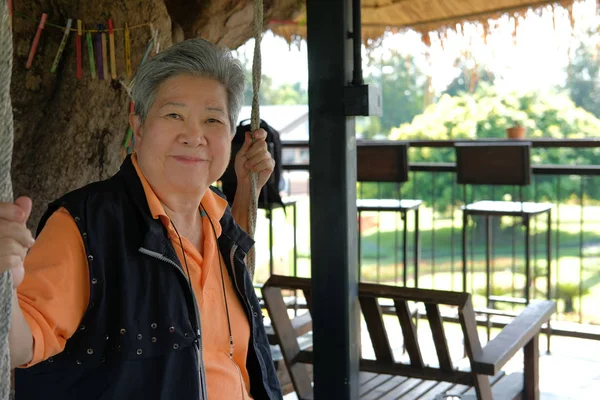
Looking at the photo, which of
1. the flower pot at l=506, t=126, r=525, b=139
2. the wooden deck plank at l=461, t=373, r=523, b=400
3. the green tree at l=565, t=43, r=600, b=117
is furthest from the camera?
the green tree at l=565, t=43, r=600, b=117

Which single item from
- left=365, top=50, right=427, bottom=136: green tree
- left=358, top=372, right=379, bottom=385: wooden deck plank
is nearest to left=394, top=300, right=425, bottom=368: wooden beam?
left=358, top=372, right=379, bottom=385: wooden deck plank

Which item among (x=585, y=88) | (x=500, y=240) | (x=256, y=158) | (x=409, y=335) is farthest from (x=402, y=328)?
(x=585, y=88)

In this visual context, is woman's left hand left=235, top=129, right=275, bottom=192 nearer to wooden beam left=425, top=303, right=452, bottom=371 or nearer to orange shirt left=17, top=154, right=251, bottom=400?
orange shirt left=17, top=154, right=251, bottom=400

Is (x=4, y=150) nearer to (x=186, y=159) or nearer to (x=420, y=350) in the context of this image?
(x=186, y=159)

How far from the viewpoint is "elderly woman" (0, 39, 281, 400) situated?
1.28 metres

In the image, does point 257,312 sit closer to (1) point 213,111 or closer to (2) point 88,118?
(1) point 213,111

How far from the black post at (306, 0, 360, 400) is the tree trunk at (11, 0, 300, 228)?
0.72 meters

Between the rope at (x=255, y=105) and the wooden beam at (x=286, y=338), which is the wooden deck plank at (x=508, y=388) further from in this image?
the rope at (x=255, y=105)

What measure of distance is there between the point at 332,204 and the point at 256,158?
0.56m

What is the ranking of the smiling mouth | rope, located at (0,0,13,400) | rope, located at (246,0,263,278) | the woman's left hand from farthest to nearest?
the woman's left hand, rope, located at (246,0,263,278), the smiling mouth, rope, located at (0,0,13,400)

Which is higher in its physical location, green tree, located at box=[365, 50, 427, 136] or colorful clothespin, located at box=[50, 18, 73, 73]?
green tree, located at box=[365, 50, 427, 136]

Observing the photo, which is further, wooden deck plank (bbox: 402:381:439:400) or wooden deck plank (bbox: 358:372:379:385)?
wooden deck plank (bbox: 358:372:379:385)

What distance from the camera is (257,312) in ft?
5.44

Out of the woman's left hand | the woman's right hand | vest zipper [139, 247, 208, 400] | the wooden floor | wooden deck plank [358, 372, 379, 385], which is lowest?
the wooden floor
